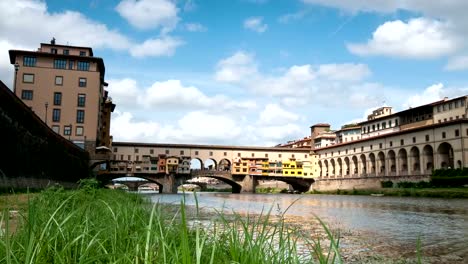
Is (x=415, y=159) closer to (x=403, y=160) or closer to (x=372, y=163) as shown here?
(x=403, y=160)

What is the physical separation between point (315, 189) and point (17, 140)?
68.0m

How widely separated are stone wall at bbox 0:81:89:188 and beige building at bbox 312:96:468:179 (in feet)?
150

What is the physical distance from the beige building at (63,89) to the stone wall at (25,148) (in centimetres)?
2581

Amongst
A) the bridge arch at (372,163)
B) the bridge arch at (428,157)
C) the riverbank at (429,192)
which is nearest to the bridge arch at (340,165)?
the bridge arch at (372,163)

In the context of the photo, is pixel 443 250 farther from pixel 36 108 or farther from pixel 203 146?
pixel 203 146

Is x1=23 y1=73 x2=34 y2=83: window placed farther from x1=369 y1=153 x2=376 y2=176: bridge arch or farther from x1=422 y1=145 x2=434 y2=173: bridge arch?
x1=422 y1=145 x2=434 y2=173: bridge arch

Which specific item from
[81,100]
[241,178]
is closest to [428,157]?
[241,178]

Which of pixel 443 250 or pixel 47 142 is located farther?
pixel 47 142

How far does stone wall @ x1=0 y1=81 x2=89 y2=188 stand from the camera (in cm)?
2209

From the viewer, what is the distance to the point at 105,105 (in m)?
76.4

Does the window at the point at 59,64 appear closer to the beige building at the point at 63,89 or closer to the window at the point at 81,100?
the beige building at the point at 63,89

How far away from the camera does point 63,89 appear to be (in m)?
61.2

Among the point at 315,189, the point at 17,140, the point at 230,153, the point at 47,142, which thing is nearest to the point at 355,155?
the point at 315,189

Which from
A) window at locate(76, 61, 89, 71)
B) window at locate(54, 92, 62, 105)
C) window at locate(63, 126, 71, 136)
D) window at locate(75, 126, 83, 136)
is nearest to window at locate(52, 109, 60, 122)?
window at locate(54, 92, 62, 105)
